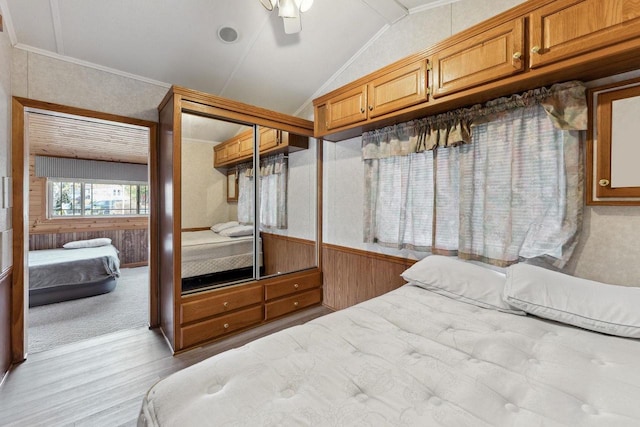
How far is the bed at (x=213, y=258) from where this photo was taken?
7.63 feet

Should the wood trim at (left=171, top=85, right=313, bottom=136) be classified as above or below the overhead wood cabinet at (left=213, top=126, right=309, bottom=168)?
above

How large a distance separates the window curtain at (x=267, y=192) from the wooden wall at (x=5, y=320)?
1.71 m

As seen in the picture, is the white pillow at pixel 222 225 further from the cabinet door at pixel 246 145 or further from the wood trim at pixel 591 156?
the wood trim at pixel 591 156

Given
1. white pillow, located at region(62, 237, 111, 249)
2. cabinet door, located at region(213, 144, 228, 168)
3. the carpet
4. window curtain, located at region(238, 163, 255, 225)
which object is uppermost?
cabinet door, located at region(213, 144, 228, 168)

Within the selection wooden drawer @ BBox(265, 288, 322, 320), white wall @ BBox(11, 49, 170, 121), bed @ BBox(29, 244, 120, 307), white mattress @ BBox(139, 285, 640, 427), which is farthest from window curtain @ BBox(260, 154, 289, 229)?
bed @ BBox(29, 244, 120, 307)

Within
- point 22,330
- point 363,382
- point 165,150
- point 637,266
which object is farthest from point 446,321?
point 22,330

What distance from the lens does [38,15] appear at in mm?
1899

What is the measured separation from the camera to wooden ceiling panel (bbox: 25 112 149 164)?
9.14 feet

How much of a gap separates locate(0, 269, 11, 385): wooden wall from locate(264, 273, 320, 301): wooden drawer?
1.91m

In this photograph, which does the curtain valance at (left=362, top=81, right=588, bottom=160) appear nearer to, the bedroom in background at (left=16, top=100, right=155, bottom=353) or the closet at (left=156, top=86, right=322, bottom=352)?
the closet at (left=156, top=86, right=322, bottom=352)

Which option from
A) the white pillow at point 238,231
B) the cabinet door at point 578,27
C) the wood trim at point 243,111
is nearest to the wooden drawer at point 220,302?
the white pillow at point 238,231

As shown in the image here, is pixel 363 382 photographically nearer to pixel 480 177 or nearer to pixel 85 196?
pixel 480 177

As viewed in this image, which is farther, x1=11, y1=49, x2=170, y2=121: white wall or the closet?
the closet

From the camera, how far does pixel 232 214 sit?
2654 mm
